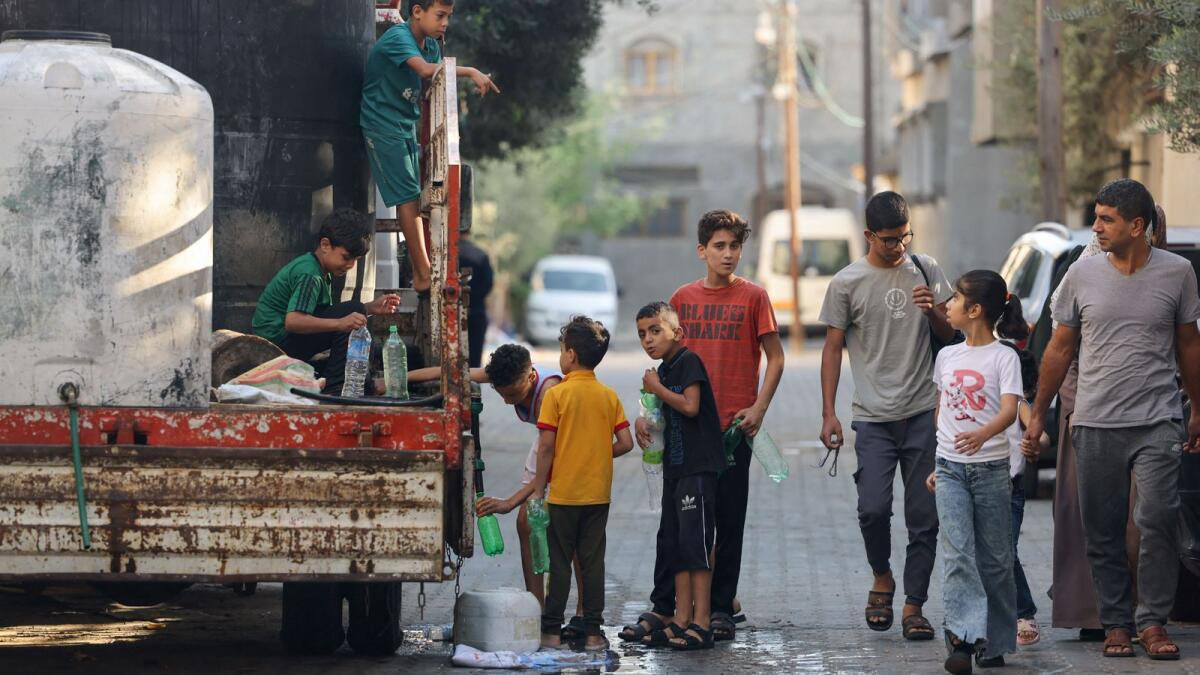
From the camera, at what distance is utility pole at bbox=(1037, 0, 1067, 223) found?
635 inches

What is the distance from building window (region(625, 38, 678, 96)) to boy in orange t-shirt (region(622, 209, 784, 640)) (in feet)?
151

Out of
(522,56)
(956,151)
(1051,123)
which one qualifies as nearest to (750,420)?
(522,56)

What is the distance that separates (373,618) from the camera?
7.45 m

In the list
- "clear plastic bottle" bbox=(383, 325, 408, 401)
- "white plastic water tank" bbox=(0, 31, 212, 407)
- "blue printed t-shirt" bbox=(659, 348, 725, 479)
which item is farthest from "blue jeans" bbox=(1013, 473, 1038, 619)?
"white plastic water tank" bbox=(0, 31, 212, 407)

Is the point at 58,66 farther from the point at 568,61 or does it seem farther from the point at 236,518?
the point at 568,61

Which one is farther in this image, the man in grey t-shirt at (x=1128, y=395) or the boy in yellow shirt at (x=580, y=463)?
the boy in yellow shirt at (x=580, y=463)

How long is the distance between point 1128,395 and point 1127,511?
1.50 feet

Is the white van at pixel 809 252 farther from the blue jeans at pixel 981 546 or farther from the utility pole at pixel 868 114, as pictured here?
the blue jeans at pixel 981 546

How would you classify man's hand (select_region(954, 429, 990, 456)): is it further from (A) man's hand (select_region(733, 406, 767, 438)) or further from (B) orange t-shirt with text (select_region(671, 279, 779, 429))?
(B) orange t-shirt with text (select_region(671, 279, 779, 429))

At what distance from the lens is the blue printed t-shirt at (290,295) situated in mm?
7383

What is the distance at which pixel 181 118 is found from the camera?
6.30 meters

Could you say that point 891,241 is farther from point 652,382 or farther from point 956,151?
point 956,151

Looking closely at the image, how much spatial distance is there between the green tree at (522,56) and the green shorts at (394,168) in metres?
6.75

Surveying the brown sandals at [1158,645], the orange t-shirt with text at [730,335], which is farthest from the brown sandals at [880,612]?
the brown sandals at [1158,645]
